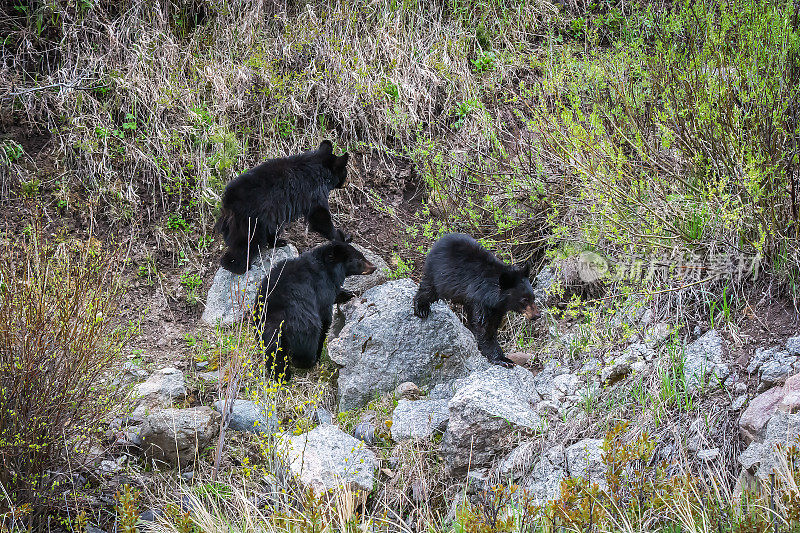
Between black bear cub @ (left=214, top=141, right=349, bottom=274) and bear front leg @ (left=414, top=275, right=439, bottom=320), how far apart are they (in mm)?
1288

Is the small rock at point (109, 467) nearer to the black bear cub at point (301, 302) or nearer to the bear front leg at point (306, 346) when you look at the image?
the black bear cub at point (301, 302)

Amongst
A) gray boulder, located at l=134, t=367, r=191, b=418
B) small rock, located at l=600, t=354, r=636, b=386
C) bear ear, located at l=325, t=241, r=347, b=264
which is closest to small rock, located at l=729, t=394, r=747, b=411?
small rock, located at l=600, t=354, r=636, b=386

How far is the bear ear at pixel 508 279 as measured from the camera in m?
5.47

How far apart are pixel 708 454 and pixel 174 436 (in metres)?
3.19

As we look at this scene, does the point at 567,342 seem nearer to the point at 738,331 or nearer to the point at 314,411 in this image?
the point at 738,331

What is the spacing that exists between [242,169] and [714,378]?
17.6ft

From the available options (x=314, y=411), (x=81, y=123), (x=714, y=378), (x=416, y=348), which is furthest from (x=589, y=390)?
(x=81, y=123)

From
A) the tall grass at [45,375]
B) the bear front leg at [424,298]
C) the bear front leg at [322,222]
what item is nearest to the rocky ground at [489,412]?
the bear front leg at [424,298]

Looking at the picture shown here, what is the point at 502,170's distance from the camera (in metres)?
6.75

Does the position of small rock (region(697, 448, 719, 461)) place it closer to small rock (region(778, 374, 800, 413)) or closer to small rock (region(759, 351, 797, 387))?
small rock (region(778, 374, 800, 413))

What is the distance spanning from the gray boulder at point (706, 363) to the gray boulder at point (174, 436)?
3.08 meters

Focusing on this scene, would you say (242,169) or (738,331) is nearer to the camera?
(738,331)

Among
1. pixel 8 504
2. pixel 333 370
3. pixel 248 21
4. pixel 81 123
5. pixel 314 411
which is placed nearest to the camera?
pixel 8 504

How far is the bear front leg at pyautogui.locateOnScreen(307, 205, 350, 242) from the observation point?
23.5ft
